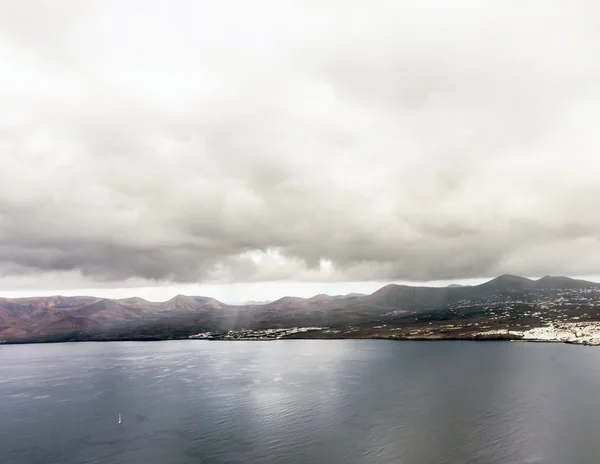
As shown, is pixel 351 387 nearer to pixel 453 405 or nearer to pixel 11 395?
pixel 453 405

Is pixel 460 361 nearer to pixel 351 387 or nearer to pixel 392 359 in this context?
pixel 392 359

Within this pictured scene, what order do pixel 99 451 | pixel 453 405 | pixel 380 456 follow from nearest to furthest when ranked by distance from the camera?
pixel 380 456
pixel 99 451
pixel 453 405

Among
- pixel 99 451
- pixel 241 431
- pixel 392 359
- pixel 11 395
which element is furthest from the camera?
pixel 392 359

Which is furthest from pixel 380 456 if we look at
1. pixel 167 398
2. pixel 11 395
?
pixel 11 395

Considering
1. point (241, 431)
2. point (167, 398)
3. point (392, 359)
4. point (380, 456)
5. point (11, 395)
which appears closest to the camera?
point (380, 456)

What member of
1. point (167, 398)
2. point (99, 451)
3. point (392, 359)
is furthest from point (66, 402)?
point (392, 359)

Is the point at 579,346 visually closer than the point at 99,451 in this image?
No
